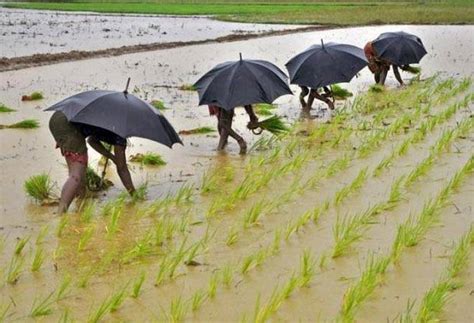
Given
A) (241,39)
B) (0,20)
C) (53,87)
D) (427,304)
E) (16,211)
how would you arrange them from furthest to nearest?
(0,20) → (241,39) → (53,87) → (16,211) → (427,304)

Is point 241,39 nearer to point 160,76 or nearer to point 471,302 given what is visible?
point 160,76

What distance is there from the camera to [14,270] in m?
4.00

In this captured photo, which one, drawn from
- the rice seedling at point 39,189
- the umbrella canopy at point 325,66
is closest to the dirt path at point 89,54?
the umbrella canopy at point 325,66

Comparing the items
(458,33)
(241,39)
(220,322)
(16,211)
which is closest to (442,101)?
(16,211)

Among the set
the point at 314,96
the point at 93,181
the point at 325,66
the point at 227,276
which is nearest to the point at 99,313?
the point at 227,276

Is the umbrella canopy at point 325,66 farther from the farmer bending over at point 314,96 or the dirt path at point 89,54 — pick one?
the dirt path at point 89,54

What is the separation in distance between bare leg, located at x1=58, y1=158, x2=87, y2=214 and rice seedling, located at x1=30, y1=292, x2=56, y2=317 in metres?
1.48

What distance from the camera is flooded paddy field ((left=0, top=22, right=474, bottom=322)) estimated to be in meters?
3.72

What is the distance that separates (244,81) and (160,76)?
639 cm

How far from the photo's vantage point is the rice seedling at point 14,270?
392 centimetres

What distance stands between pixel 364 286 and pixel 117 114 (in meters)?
2.17

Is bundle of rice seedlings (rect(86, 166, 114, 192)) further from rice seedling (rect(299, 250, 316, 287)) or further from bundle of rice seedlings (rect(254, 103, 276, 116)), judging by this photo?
bundle of rice seedlings (rect(254, 103, 276, 116))

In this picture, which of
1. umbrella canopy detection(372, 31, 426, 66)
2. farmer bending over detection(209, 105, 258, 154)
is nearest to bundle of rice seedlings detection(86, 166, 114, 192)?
farmer bending over detection(209, 105, 258, 154)

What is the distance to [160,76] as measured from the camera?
516 inches
